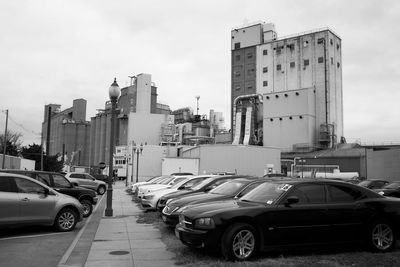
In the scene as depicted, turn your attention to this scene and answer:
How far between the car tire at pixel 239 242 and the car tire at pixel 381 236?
2627mm

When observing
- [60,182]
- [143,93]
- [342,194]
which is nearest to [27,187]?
[60,182]

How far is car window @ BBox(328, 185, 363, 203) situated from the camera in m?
8.75

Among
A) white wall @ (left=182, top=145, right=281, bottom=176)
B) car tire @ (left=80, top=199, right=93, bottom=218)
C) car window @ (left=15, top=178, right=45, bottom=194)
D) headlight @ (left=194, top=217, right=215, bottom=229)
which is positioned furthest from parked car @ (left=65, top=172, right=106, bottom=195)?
headlight @ (left=194, top=217, right=215, bottom=229)

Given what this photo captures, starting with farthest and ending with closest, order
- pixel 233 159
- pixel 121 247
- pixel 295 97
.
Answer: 1. pixel 295 97
2. pixel 233 159
3. pixel 121 247

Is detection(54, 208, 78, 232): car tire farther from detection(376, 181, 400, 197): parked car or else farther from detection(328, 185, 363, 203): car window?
detection(376, 181, 400, 197): parked car

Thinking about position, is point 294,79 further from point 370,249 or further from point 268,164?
point 370,249

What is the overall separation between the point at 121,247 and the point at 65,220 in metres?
3.21

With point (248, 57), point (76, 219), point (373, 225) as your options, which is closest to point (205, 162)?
point (248, 57)

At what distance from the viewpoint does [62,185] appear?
1552cm

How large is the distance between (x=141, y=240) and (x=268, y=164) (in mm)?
49540

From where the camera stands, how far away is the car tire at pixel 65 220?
12.1m

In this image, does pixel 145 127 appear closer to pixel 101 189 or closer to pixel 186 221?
pixel 101 189

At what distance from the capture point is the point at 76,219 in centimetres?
1253

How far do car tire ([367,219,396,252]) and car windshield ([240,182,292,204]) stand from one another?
199 cm
